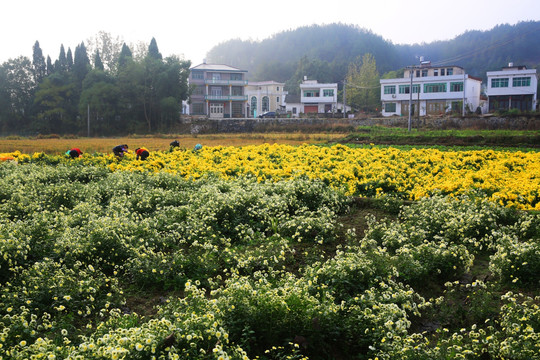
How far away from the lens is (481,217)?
838 cm

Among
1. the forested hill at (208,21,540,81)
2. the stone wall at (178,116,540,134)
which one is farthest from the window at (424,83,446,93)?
the forested hill at (208,21,540,81)

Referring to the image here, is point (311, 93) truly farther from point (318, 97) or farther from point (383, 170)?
point (383, 170)

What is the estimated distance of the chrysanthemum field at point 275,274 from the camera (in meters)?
4.75

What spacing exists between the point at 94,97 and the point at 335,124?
97.4 ft

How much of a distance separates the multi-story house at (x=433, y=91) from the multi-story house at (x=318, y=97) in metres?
12.3

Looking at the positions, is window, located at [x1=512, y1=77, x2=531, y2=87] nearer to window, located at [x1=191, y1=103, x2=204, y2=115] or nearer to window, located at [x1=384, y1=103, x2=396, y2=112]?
window, located at [x1=384, y1=103, x2=396, y2=112]

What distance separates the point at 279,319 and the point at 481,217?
4.92m

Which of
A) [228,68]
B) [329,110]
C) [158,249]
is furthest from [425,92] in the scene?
[158,249]

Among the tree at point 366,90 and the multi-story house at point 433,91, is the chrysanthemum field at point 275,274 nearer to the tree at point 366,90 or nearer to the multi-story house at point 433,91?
the multi-story house at point 433,91

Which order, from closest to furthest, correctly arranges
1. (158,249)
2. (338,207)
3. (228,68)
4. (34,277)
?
(34,277) → (158,249) → (338,207) → (228,68)

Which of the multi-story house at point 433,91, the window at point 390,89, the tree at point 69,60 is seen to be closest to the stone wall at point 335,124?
the multi-story house at point 433,91

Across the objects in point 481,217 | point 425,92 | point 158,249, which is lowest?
point 158,249

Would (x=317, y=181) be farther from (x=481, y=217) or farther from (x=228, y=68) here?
(x=228, y=68)

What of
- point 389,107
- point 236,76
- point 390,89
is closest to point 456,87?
point 390,89
